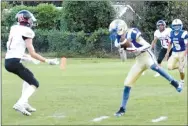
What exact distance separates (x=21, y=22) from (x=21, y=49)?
50 centimetres

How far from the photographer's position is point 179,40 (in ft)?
47.8

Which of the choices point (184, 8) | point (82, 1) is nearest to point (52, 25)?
point (82, 1)

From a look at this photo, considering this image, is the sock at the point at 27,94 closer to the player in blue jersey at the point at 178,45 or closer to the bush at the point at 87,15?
the player in blue jersey at the point at 178,45

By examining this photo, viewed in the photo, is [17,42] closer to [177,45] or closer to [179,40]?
[179,40]

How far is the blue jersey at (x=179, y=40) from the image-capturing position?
47.8 feet

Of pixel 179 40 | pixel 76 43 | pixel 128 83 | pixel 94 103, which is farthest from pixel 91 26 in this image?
pixel 128 83

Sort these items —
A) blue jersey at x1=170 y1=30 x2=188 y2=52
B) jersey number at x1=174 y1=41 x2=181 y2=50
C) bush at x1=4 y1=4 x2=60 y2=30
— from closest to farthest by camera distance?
blue jersey at x1=170 y1=30 x2=188 y2=52, jersey number at x1=174 y1=41 x2=181 y2=50, bush at x1=4 y1=4 x2=60 y2=30

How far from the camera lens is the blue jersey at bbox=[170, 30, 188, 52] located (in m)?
14.6

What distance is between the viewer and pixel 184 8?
1410 inches

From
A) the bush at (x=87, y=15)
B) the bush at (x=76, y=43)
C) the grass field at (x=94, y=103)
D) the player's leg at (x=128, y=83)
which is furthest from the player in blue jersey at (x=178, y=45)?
the bush at (x=87, y=15)

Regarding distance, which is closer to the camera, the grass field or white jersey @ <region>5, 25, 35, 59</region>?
the grass field

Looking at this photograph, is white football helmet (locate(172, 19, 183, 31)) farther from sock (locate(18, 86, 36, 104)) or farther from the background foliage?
the background foliage

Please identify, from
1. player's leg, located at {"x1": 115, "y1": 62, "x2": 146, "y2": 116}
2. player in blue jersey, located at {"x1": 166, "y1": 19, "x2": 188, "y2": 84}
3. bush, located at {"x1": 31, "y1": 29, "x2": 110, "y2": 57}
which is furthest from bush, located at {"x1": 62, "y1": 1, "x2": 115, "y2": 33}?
player's leg, located at {"x1": 115, "y1": 62, "x2": 146, "y2": 116}

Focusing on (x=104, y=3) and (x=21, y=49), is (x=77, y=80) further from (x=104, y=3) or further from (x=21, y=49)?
(x=104, y=3)
